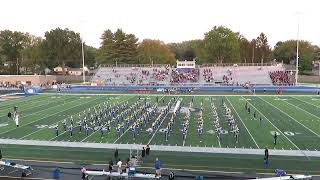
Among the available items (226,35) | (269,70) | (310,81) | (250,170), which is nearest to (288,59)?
(226,35)

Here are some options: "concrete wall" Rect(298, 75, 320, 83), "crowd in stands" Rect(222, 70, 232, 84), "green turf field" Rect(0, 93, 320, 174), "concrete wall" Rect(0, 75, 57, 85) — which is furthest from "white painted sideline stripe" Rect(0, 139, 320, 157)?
"concrete wall" Rect(298, 75, 320, 83)

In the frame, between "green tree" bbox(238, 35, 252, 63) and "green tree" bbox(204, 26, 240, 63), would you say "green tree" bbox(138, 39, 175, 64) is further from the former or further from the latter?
"green tree" bbox(238, 35, 252, 63)

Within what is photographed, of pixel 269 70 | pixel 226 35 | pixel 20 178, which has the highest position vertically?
pixel 226 35

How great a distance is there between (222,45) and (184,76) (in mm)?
29531

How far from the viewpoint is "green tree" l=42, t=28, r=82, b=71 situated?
275 feet

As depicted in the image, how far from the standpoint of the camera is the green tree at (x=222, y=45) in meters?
90.2

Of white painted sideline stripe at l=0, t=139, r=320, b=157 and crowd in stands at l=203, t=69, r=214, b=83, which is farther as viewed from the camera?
crowd in stands at l=203, t=69, r=214, b=83

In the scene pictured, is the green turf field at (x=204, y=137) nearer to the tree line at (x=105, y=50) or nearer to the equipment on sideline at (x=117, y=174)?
the equipment on sideline at (x=117, y=174)

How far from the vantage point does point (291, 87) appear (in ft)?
171

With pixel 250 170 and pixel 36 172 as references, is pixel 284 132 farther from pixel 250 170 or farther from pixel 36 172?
pixel 36 172

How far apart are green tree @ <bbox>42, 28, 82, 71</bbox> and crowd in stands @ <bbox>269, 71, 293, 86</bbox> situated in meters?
45.7

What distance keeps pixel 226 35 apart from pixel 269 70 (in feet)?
92.0

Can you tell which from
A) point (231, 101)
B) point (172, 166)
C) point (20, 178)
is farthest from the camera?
point (231, 101)

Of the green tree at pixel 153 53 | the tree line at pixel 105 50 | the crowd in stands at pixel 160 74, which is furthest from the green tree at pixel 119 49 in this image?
the crowd in stands at pixel 160 74
